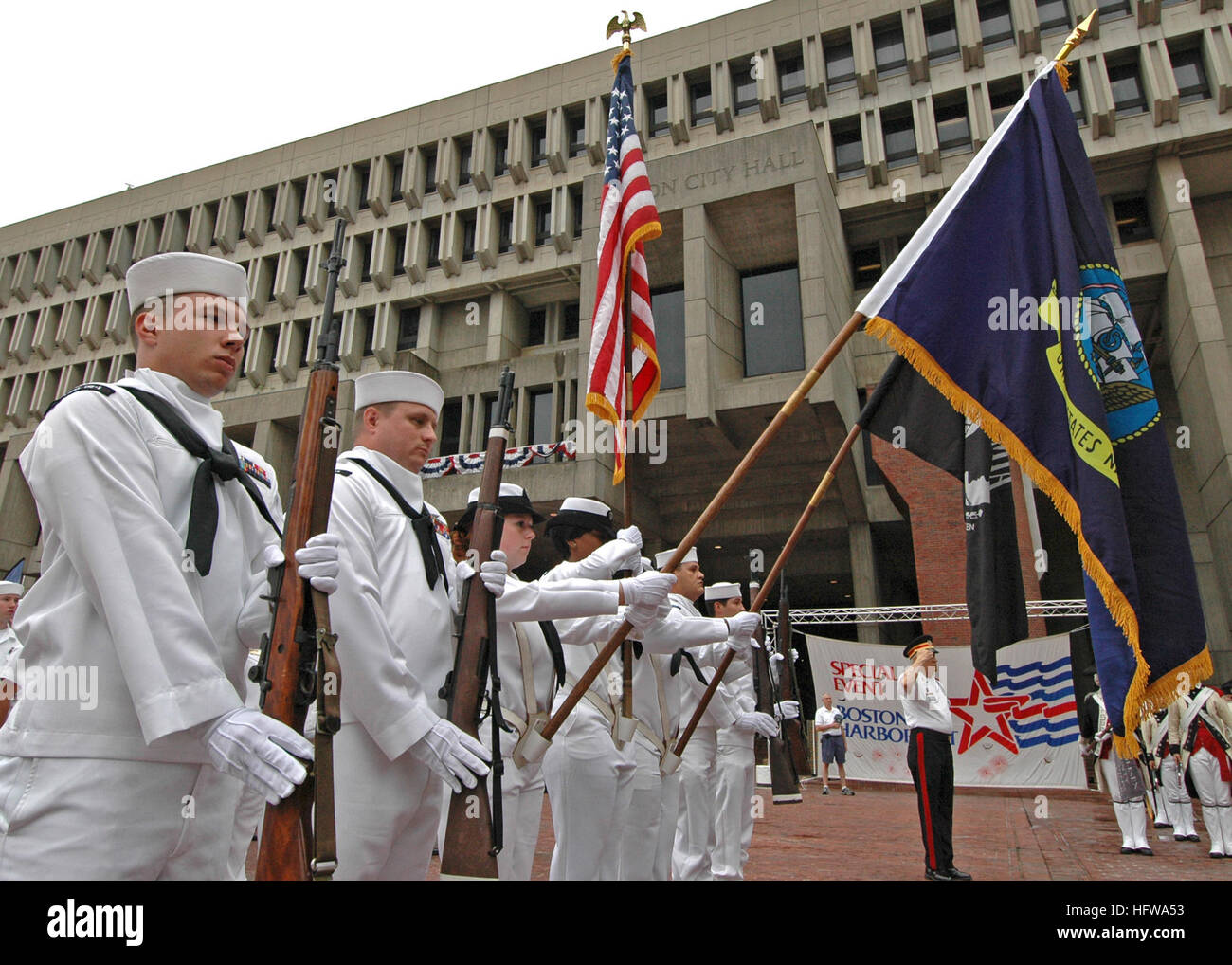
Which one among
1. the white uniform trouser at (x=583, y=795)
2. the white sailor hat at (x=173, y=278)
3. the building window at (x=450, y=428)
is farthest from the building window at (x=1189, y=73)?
the white sailor hat at (x=173, y=278)

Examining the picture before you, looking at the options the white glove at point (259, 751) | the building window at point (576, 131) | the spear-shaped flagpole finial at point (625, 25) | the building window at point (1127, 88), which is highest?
the building window at point (576, 131)

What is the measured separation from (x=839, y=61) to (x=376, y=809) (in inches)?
1250

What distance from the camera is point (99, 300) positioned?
3734 centimetres

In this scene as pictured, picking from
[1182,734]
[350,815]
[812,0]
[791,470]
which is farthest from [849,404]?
[350,815]

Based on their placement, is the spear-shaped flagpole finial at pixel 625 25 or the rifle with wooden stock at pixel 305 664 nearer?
the rifle with wooden stock at pixel 305 664

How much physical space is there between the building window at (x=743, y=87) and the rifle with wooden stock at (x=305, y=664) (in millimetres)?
30147

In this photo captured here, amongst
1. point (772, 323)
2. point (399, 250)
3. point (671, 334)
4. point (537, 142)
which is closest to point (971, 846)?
point (772, 323)

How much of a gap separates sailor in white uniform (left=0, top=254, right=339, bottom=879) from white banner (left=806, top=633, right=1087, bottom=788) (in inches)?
579

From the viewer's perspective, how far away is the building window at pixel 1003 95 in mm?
26109

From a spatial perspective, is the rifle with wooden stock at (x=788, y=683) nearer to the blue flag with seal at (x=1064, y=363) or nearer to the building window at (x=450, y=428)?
the blue flag with seal at (x=1064, y=363)

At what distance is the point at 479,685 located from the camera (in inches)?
114

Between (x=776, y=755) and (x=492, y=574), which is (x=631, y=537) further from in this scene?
(x=776, y=755)
